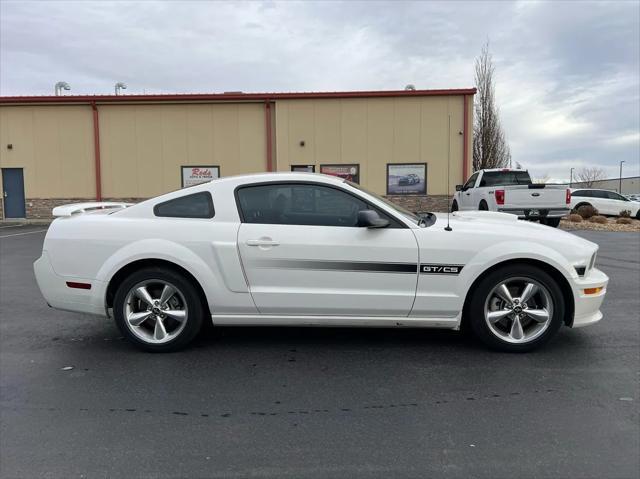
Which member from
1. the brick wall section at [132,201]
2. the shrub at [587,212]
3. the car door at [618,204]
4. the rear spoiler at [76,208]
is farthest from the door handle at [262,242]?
the car door at [618,204]

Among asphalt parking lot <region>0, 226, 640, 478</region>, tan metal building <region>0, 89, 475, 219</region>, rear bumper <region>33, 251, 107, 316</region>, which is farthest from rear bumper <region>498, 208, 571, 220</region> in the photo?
rear bumper <region>33, 251, 107, 316</region>

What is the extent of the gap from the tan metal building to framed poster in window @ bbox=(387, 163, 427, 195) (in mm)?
41

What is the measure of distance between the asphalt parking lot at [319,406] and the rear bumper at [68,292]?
0.40 metres

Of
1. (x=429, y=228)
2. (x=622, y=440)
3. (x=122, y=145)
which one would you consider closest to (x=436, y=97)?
(x=122, y=145)

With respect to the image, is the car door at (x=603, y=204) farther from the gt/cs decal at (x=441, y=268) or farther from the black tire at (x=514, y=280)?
the gt/cs decal at (x=441, y=268)

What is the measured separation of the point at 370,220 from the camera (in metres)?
3.90

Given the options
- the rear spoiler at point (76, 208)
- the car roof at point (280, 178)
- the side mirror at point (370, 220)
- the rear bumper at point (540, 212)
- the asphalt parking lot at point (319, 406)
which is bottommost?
the asphalt parking lot at point (319, 406)

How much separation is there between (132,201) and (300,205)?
58.6ft

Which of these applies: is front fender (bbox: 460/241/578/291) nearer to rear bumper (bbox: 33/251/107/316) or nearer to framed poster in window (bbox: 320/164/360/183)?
rear bumper (bbox: 33/251/107/316)

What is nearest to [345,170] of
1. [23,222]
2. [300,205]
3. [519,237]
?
[23,222]

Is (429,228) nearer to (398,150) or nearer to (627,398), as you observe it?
(627,398)

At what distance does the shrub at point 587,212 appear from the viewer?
20419 millimetres

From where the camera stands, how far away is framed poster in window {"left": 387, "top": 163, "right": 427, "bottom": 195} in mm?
19781

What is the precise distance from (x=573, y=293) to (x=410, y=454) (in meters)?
2.23
